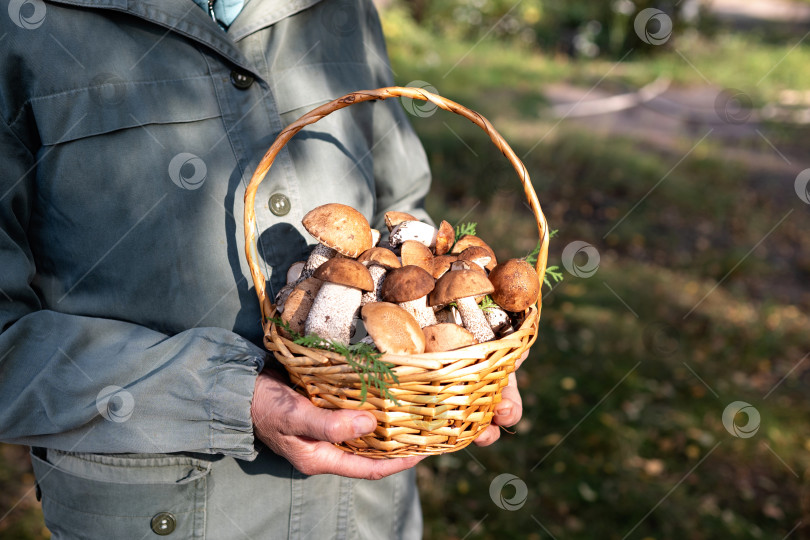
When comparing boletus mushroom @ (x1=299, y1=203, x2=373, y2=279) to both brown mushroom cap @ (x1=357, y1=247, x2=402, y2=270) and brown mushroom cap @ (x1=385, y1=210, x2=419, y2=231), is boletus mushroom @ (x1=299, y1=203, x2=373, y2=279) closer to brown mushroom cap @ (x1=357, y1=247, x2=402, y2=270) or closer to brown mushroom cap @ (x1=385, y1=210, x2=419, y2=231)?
brown mushroom cap @ (x1=357, y1=247, x2=402, y2=270)

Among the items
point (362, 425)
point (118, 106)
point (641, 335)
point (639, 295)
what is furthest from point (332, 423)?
point (639, 295)

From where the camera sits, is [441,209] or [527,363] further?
[441,209]

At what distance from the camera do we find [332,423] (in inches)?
48.7

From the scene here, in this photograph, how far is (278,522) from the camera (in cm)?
157

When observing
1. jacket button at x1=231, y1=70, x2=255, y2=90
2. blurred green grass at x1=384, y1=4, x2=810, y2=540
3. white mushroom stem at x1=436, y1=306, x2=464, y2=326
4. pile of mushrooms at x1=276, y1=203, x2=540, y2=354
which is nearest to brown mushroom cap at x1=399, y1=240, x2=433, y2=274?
pile of mushrooms at x1=276, y1=203, x2=540, y2=354

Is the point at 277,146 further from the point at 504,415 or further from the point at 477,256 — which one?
the point at 504,415

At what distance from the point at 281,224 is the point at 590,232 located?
17.3 feet

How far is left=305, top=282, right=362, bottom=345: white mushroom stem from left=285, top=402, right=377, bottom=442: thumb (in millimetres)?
170

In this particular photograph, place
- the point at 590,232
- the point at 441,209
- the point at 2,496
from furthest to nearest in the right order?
the point at 590,232
the point at 441,209
the point at 2,496

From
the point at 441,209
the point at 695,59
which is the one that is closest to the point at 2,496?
the point at 441,209

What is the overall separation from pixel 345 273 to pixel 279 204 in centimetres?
30

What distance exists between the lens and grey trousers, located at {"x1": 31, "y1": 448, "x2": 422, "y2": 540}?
1.41 meters

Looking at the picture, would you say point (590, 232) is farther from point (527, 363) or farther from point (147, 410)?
point (147, 410)

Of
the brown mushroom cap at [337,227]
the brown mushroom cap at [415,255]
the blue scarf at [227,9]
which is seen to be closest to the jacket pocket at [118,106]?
the blue scarf at [227,9]
